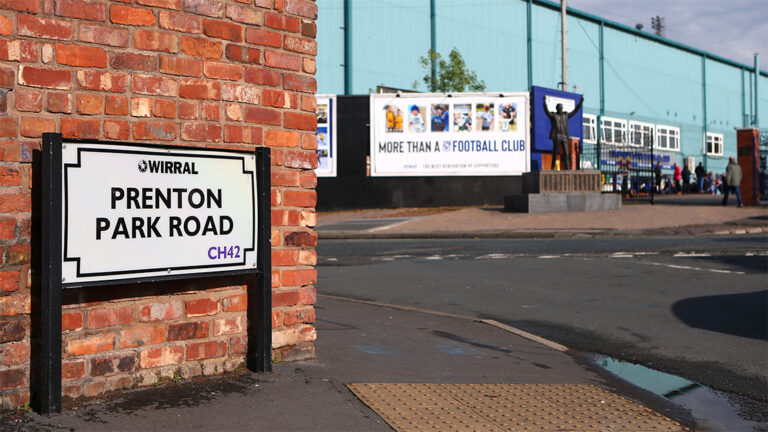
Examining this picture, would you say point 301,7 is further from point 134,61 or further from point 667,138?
point 667,138

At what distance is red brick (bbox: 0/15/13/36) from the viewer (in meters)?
3.65

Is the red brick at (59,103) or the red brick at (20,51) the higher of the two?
the red brick at (20,51)

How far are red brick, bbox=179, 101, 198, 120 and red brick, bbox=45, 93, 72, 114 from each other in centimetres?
60

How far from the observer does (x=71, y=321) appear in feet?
12.9

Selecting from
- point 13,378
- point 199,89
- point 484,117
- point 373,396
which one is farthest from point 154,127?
point 484,117

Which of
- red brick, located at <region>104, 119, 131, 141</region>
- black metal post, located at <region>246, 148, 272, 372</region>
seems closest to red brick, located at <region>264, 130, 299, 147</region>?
black metal post, located at <region>246, 148, 272, 372</region>

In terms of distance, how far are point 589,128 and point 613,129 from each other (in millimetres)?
3178

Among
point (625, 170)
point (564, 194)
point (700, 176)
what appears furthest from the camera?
point (700, 176)

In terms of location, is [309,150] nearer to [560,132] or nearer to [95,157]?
[95,157]

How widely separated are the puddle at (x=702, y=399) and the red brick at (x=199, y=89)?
3.27 m

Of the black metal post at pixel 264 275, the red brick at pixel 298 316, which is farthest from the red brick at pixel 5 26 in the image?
the red brick at pixel 298 316

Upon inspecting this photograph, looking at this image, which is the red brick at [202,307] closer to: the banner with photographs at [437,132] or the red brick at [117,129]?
the red brick at [117,129]

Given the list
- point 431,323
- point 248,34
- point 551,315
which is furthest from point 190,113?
point 551,315

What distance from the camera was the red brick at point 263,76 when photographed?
4.64 meters
